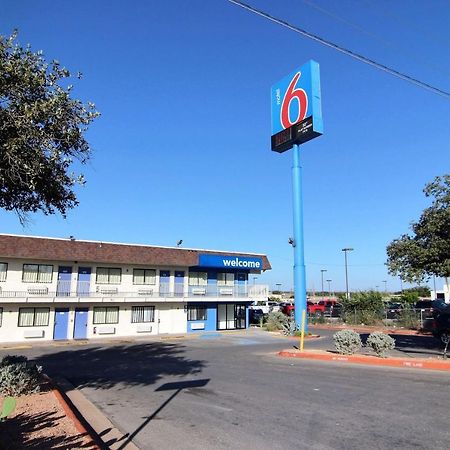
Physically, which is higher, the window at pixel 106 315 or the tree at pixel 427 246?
the tree at pixel 427 246

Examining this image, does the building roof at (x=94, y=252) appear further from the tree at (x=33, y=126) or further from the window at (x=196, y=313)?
the tree at (x=33, y=126)

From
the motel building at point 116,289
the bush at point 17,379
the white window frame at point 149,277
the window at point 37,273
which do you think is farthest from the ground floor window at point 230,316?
the bush at point 17,379

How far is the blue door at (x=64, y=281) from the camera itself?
3219 cm

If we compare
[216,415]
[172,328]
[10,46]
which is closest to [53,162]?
[10,46]

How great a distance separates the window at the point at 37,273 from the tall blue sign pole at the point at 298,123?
17.0m

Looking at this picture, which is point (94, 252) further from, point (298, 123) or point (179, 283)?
point (298, 123)

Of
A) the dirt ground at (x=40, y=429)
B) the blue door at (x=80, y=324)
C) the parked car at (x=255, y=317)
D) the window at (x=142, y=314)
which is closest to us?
the dirt ground at (x=40, y=429)

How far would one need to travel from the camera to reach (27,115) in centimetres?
854

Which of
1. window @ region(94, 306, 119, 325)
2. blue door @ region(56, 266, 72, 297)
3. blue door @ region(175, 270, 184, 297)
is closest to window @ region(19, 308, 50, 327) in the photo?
blue door @ region(56, 266, 72, 297)

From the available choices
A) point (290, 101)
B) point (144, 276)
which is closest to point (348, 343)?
point (290, 101)

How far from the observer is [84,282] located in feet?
109

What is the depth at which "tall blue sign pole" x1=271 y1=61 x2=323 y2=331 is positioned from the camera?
3027 cm

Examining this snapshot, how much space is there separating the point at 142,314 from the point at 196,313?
5049mm

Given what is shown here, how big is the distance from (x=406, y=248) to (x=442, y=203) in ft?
7.21
